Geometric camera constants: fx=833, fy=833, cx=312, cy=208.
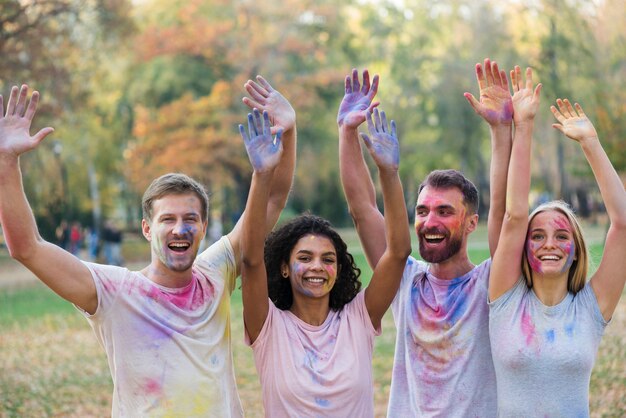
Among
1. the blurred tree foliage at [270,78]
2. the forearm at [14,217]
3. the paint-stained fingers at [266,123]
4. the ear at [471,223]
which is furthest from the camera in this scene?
the blurred tree foliage at [270,78]

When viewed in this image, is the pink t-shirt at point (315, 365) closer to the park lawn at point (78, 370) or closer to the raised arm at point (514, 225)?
the raised arm at point (514, 225)

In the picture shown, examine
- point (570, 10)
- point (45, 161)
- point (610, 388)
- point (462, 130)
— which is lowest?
point (610, 388)

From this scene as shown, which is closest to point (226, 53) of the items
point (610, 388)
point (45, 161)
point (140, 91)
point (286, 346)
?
Answer: point (140, 91)

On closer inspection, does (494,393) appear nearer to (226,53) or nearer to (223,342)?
(223,342)

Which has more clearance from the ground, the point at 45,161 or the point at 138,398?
the point at 45,161

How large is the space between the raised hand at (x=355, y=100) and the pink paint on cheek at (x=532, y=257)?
40.7 inches

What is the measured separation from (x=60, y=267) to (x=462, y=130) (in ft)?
131

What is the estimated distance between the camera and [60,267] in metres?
3.50

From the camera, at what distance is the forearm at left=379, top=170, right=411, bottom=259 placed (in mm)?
3912

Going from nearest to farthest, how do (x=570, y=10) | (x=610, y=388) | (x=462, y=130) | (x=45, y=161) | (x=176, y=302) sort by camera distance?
(x=176, y=302) → (x=610, y=388) → (x=570, y=10) → (x=45, y=161) → (x=462, y=130)

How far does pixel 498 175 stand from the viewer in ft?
13.0

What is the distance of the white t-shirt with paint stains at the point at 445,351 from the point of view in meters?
3.75

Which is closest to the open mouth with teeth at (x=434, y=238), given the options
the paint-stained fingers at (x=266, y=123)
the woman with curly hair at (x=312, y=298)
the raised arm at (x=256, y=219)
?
the woman with curly hair at (x=312, y=298)

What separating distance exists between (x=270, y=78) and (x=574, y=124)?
96.6 feet
